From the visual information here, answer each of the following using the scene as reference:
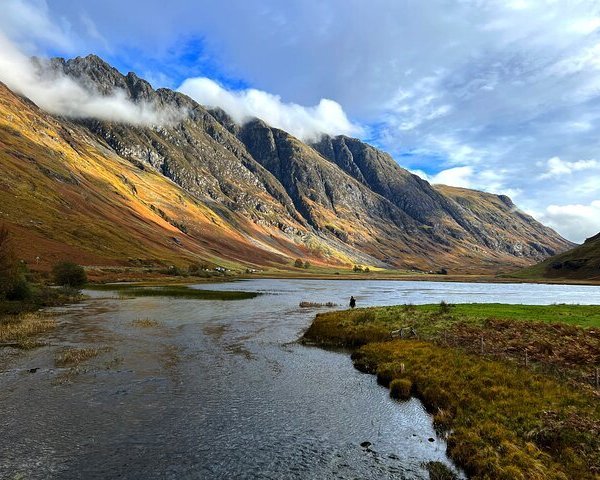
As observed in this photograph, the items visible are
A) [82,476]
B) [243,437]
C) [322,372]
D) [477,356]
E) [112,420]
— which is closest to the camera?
[82,476]

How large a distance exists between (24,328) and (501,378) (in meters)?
50.2

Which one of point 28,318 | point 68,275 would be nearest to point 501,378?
point 28,318

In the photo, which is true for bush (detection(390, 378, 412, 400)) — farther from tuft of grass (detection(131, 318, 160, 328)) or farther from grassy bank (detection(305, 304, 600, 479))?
tuft of grass (detection(131, 318, 160, 328))

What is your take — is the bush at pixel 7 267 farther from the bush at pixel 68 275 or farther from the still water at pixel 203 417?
the bush at pixel 68 275

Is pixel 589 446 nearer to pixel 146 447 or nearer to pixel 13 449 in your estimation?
pixel 146 447

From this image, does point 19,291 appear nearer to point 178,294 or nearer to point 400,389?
point 178,294

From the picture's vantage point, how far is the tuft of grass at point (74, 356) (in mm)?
35188

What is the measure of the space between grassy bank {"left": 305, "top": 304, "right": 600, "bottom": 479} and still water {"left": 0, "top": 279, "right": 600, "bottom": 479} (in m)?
1.77

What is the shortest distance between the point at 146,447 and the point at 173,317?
46.9 m

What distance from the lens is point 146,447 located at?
20375 mm

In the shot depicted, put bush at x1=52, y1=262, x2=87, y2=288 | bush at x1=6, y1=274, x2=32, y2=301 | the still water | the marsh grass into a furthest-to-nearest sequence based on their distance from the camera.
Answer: bush at x1=52, y1=262, x2=87, y2=288
bush at x1=6, y1=274, x2=32, y2=301
the marsh grass
the still water

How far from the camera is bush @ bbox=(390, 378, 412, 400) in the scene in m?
29.0

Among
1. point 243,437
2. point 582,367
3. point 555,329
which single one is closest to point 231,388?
point 243,437

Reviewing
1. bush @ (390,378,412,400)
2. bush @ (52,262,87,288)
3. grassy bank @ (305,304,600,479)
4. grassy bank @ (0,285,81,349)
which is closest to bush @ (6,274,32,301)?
grassy bank @ (0,285,81,349)
